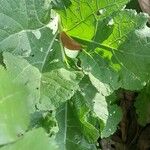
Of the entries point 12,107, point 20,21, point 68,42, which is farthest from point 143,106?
point 12,107

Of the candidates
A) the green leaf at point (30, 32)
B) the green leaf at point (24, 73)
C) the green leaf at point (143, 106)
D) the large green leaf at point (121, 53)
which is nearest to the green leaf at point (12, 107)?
the green leaf at point (24, 73)

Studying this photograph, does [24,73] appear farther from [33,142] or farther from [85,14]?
[33,142]

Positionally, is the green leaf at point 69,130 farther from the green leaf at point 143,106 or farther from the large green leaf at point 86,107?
the green leaf at point 143,106

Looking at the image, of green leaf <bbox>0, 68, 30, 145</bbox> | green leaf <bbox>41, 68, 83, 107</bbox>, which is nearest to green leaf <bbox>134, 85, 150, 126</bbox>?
green leaf <bbox>41, 68, 83, 107</bbox>

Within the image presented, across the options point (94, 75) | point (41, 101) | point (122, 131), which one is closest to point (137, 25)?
point (94, 75)

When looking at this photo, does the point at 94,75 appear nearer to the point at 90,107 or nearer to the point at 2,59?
the point at 90,107
